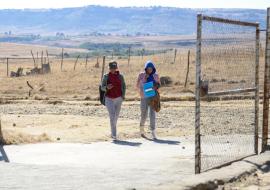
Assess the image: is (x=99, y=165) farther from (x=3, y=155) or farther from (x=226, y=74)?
(x=226, y=74)

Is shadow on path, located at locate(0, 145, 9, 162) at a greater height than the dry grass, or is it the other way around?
the dry grass

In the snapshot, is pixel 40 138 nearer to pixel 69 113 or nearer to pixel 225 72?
pixel 225 72

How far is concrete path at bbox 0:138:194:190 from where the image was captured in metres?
10.5

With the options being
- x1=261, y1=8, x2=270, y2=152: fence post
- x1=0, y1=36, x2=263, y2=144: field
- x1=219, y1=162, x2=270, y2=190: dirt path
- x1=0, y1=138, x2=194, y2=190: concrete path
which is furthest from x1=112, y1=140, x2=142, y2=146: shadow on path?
x1=219, y1=162, x2=270, y2=190: dirt path

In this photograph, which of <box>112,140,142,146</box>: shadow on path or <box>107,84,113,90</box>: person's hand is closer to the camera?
<box>112,140,142,146</box>: shadow on path

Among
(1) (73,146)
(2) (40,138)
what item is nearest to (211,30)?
(1) (73,146)

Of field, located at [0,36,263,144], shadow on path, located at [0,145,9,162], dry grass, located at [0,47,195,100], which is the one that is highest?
dry grass, located at [0,47,195,100]

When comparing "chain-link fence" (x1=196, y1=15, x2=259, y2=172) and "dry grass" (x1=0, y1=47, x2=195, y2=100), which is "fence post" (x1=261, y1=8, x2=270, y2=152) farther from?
"dry grass" (x1=0, y1=47, x2=195, y2=100)

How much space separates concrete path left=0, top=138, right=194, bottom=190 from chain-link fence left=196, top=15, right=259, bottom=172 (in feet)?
1.78

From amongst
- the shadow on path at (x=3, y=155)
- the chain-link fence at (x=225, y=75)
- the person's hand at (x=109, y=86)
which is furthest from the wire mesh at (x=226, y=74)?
the shadow on path at (x=3, y=155)

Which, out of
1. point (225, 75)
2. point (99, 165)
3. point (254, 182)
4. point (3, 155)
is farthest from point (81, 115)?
point (254, 182)

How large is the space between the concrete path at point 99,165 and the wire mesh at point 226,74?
543 millimetres

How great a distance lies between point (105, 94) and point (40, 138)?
177 centimetres

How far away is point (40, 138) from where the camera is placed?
55.8 ft
